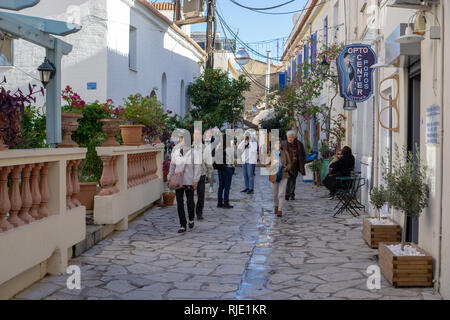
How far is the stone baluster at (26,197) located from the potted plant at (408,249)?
3708 millimetres

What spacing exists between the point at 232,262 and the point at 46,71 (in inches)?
140

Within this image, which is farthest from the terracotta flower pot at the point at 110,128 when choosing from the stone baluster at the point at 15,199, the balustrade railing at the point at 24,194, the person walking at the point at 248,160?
the person walking at the point at 248,160

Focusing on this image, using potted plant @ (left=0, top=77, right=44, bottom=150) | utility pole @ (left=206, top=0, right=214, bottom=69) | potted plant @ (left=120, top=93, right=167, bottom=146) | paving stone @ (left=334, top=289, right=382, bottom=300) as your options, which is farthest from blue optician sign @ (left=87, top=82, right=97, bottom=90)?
paving stone @ (left=334, top=289, right=382, bottom=300)

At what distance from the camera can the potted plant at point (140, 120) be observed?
10359mm

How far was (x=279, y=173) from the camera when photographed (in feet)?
35.4

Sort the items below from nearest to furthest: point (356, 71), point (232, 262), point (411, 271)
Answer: point (411, 271)
point (232, 262)
point (356, 71)

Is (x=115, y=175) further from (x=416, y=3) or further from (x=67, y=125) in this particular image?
(x=416, y=3)

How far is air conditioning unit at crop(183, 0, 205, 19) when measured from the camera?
23.3 meters

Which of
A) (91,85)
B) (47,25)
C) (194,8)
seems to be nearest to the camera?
(47,25)

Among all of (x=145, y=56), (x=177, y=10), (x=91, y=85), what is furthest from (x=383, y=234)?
(x=177, y=10)

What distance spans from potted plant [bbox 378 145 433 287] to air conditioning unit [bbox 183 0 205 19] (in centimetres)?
1844

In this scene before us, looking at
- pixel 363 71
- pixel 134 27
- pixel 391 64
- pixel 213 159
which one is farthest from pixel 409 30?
pixel 134 27

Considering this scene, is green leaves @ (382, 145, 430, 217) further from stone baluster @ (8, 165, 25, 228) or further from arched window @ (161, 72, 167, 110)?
arched window @ (161, 72, 167, 110)

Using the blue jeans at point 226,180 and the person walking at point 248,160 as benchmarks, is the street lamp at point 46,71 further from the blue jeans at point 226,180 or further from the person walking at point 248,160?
the person walking at point 248,160
